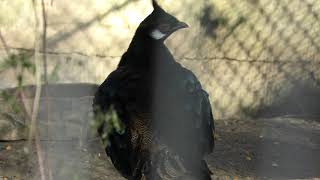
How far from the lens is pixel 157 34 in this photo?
332 cm

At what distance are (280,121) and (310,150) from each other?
25.4 inches

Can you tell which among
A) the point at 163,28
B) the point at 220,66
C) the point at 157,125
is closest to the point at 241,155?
the point at 220,66

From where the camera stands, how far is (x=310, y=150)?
415 cm

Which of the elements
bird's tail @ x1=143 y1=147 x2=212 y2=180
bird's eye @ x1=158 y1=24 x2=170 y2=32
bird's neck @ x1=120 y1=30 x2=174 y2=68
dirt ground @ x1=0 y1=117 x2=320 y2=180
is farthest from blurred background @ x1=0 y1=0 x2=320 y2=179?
bird's tail @ x1=143 y1=147 x2=212 y2=180

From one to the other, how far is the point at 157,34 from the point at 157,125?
714 millimetres

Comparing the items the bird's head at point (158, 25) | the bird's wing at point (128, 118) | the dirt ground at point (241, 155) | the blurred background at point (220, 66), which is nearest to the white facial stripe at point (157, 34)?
the bird's head at point (158, 25)

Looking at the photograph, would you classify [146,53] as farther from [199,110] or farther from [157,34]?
[199,110]

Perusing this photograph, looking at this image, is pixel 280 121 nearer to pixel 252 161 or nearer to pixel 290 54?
pixel 290 54

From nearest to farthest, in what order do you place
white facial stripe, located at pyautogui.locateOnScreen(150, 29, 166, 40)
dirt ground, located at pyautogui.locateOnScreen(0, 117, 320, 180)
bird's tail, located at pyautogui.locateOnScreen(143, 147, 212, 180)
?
bird's tail, located at pyautogui.locateOnScreen(143, 147, 212, 180)
white facial stripe, located at pyautogui.locateOnScreen(150, 29, 166, 40)
dirt ground, located at pyautogui.locateOnScreen(0, 117, 320, 180)

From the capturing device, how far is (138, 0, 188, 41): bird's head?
331 centimetres

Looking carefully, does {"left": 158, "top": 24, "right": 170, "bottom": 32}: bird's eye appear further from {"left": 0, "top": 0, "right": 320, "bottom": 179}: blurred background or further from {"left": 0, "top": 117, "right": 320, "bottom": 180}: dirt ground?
{"left": 0, "top": 117, "right": 320, "bottom": 180}: dirt ground

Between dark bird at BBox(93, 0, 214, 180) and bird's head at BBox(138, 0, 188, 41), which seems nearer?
dark bird at BBox(93, 0, 214, 180)

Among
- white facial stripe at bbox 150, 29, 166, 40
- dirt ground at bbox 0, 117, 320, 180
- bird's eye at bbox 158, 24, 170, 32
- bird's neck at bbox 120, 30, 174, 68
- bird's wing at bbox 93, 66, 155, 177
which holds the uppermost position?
bird's eye at bbox 158, 24, 170, 32

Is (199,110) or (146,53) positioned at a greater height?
(146,53)
